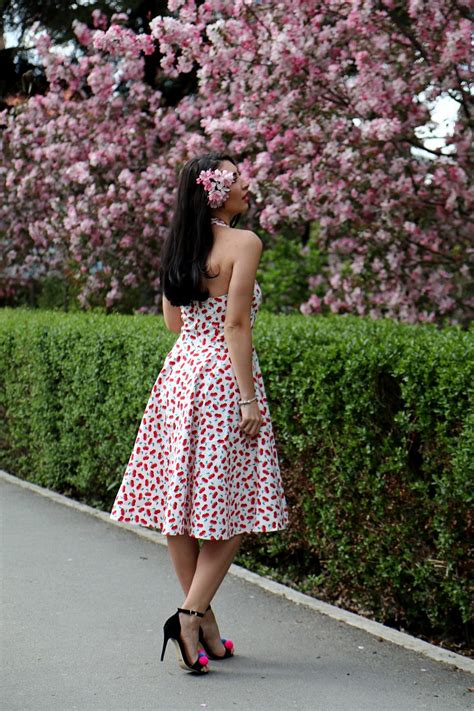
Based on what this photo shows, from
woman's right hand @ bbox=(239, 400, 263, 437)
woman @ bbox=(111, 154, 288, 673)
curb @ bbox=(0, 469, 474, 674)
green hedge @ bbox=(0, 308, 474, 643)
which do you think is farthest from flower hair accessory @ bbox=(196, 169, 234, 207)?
curb @ bbox=(0, 469, 474, 674)

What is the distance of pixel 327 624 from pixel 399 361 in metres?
1.20

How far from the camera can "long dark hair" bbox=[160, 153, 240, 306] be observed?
4344mm

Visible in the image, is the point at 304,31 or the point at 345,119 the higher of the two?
the point at 304,31

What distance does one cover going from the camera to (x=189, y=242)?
173 inches

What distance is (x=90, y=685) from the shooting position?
13.6ft

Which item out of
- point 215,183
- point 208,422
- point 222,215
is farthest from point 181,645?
point 215,183

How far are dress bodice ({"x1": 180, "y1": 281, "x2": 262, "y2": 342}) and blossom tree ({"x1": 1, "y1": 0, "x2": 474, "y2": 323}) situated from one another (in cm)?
358

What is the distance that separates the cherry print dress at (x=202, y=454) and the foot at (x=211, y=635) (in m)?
0.35

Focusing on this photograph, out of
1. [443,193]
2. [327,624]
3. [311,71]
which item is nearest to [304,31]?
[311,71]

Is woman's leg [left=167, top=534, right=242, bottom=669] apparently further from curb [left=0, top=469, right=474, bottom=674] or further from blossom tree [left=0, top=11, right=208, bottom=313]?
blossom tree [left=0, top=11, right=208, bottom=313]

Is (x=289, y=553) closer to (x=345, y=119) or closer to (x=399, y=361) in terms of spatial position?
(x=399, y=361)

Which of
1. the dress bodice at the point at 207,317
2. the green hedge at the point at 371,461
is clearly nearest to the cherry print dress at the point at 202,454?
the dress bodice at the point at 207,317

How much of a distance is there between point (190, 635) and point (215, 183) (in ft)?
5.66

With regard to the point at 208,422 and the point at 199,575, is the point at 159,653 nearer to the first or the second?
the point at 199,575
